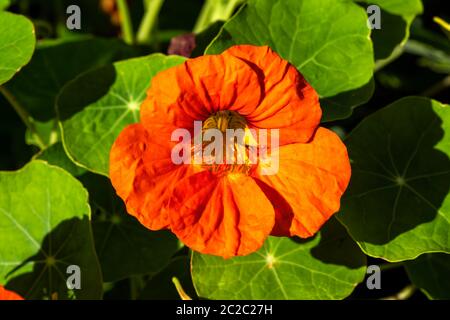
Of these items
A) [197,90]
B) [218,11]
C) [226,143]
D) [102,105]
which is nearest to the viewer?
[197,90]

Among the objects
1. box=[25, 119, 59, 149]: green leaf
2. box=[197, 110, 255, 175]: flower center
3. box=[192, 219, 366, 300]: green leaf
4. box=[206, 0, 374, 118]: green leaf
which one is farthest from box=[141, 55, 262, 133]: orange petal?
box=[25, 119, 59, 149]: green leaf

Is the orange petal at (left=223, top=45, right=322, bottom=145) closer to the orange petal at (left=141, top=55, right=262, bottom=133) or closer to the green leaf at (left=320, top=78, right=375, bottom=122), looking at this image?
the orange petal at (left=141, top=55, right=262, bottom=133)

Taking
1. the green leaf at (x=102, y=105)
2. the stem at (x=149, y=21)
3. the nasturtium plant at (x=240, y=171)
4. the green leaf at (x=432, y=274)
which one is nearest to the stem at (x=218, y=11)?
the nasturtium plant at (x=240, y=171)

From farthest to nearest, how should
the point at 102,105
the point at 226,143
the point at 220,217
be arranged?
the point at 102,105 → the point at 226,143 → the point at 220,217

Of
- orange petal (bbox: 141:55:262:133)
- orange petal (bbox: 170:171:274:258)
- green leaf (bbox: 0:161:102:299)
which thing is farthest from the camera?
green leaf (bbox: 0:161:102:299)

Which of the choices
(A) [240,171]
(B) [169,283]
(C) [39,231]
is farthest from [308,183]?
(C) [39,231]

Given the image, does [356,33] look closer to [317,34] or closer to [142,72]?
[317,34]

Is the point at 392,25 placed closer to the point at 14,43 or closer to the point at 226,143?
the point at 226,143
